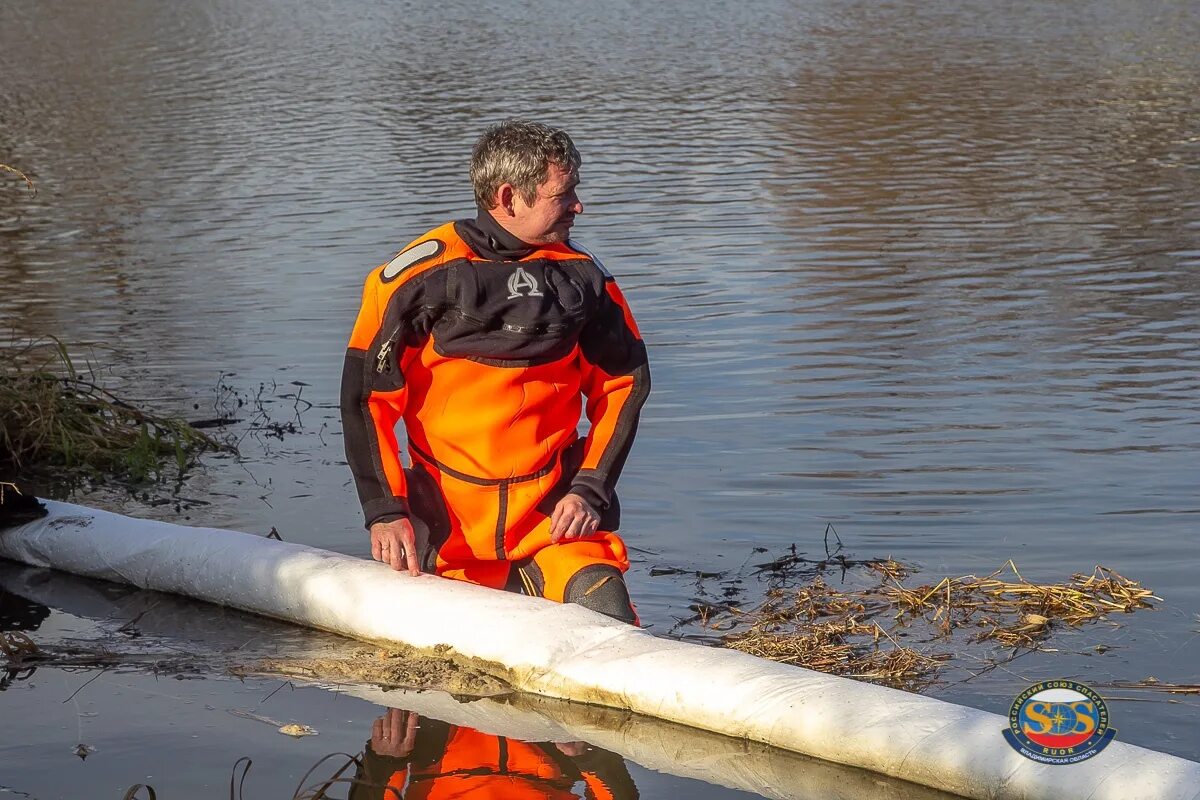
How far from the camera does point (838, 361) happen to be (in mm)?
9289

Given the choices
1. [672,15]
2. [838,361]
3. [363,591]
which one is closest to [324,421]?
[838,361]

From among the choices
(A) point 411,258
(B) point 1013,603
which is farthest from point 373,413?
(B) point 1013,603

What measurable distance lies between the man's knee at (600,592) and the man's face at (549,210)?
93 centimetres

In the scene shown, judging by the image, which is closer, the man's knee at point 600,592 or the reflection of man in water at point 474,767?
the reflection of man in water at point 474,767

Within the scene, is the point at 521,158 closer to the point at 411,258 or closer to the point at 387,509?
the point at 411,258

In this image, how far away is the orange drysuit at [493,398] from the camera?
468 cm

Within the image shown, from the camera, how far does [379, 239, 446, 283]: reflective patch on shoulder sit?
184 inches

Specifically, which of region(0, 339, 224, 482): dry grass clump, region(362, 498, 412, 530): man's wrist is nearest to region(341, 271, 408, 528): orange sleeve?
region(362, 498, 412, 530): man's wrist

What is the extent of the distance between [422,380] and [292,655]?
0.86 m

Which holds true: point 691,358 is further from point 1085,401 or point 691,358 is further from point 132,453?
point 132,453

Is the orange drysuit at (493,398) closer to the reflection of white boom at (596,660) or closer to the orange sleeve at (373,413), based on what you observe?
the orange sleeve at (373,413)

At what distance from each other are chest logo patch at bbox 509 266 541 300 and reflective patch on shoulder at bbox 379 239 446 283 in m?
0.22

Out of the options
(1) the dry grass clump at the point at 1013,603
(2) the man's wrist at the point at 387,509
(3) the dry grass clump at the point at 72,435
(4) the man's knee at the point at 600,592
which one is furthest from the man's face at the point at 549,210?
(3) the dry grass clump at the point at 72,435

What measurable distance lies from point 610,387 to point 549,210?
57 cm
